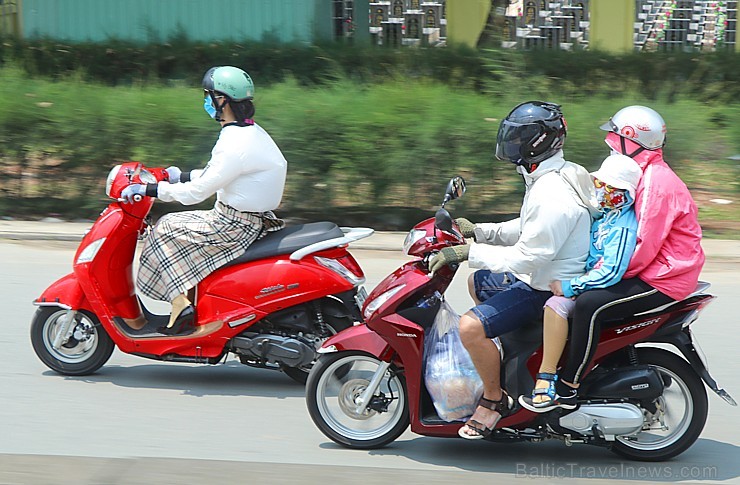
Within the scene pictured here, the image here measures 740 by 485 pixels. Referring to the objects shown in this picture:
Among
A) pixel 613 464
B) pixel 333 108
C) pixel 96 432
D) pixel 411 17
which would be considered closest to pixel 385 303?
pixel 613 464

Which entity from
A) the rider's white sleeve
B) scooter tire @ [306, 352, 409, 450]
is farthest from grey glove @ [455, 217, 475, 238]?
scooter tire @ [306, 352, 409, 450]

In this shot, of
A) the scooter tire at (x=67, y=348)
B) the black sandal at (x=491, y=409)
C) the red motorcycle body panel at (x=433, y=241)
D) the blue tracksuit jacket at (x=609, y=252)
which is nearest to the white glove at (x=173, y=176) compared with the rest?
the scooter tire at (x=67, y=348)

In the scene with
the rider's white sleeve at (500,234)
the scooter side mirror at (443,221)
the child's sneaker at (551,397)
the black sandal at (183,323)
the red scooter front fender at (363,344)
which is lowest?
the black sandal at (183,323)

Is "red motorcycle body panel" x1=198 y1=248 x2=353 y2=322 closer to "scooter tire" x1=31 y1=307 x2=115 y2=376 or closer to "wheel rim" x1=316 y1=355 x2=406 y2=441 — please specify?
"scooter tire" x1=31 y1=307 x2=115 y2=376

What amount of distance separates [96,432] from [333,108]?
4.92 metres

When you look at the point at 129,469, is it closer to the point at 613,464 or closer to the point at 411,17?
the point at 613,464

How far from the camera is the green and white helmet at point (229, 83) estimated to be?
19.2 feet

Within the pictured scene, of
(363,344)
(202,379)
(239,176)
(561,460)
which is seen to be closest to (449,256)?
(363,344)

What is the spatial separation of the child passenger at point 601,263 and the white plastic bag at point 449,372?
291 mm

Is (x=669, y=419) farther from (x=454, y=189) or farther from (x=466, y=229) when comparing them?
(x=454, y=189)

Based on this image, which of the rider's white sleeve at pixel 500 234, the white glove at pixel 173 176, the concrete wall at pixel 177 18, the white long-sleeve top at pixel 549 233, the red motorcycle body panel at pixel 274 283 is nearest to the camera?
the white long-sleeve top at pixel 549 233

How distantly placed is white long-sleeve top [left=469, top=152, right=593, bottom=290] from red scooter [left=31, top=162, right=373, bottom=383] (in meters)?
1.45

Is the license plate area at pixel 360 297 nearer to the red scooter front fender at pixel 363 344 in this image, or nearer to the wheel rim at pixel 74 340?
the red scooter front fender at pixel 363 344

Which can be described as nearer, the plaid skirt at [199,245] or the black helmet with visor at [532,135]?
the black helmet with visor at [532,135]
